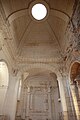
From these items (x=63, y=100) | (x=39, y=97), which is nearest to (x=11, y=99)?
(x=63, y=100)

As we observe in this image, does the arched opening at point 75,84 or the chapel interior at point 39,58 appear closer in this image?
the arched opening at point 75,84

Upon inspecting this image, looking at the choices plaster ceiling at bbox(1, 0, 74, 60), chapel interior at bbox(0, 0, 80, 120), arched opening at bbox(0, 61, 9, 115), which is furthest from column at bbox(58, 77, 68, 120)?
arched opening at bbox(0, 61, 9, 115)

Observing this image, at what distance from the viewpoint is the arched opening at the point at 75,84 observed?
612 cm

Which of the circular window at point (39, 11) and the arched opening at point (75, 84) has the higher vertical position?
the circular window at point (39, 11)

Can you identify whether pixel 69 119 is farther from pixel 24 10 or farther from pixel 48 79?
pixel 24 10

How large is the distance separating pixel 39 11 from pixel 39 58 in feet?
10.8

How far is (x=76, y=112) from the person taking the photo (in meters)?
5.95

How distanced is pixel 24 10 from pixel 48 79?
20.1 ft

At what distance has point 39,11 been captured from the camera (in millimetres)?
7727

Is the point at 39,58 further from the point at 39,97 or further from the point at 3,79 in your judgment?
the point at 39,97

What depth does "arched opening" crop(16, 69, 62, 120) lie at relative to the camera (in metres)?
8.50

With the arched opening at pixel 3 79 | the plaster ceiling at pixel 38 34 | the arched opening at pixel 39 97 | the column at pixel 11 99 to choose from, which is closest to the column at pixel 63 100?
the arched opening at pixel 39 97

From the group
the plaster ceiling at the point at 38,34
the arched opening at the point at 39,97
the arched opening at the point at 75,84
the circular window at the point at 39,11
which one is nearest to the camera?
Result: the arched opening at the point at 75,84

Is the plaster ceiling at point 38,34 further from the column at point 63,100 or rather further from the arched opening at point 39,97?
the column at point 63,100
